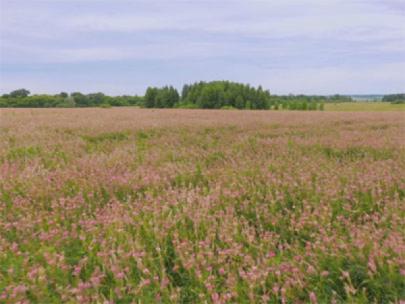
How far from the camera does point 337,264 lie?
2189mm

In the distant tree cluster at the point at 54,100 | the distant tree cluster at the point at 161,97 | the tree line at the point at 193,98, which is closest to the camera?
the distant tree cluster at the point at 54,100

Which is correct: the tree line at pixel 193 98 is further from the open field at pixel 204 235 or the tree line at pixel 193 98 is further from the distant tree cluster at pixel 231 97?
the open field at pixel 204 235

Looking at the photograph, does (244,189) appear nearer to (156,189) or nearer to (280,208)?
(280,208)

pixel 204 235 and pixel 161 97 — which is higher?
pixel 161 97

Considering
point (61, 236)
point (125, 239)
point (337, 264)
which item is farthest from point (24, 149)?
point (337, 264)

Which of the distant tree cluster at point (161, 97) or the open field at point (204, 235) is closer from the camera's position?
the open field at point (204, 235)

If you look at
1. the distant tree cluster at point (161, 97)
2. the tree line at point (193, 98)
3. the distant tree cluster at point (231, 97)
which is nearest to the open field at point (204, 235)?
the tree line at point (193, 98)

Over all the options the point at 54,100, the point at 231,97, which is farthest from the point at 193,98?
the point at 54,100

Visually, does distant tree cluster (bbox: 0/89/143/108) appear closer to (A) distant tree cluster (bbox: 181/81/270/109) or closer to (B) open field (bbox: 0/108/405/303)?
(A) distant tree cluster (bbox: 181/81/270/109)

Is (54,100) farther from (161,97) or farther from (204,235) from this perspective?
(204,235)

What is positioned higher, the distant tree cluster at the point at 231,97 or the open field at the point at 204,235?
the distant tree cluster at the point at 231,97

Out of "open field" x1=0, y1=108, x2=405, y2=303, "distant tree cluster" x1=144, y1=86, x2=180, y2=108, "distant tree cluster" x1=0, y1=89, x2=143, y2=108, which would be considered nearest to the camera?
"open field" x1=0, y1=108, x2=405, y2=303

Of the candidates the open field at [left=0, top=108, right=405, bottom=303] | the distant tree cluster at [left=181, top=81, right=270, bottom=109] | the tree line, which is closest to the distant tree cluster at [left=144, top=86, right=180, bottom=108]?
the tree line

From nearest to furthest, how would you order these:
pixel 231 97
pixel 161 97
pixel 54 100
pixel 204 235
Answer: pixel 204 235 < pixel 54 100 < pixel 231 97 < pixel 161 97
